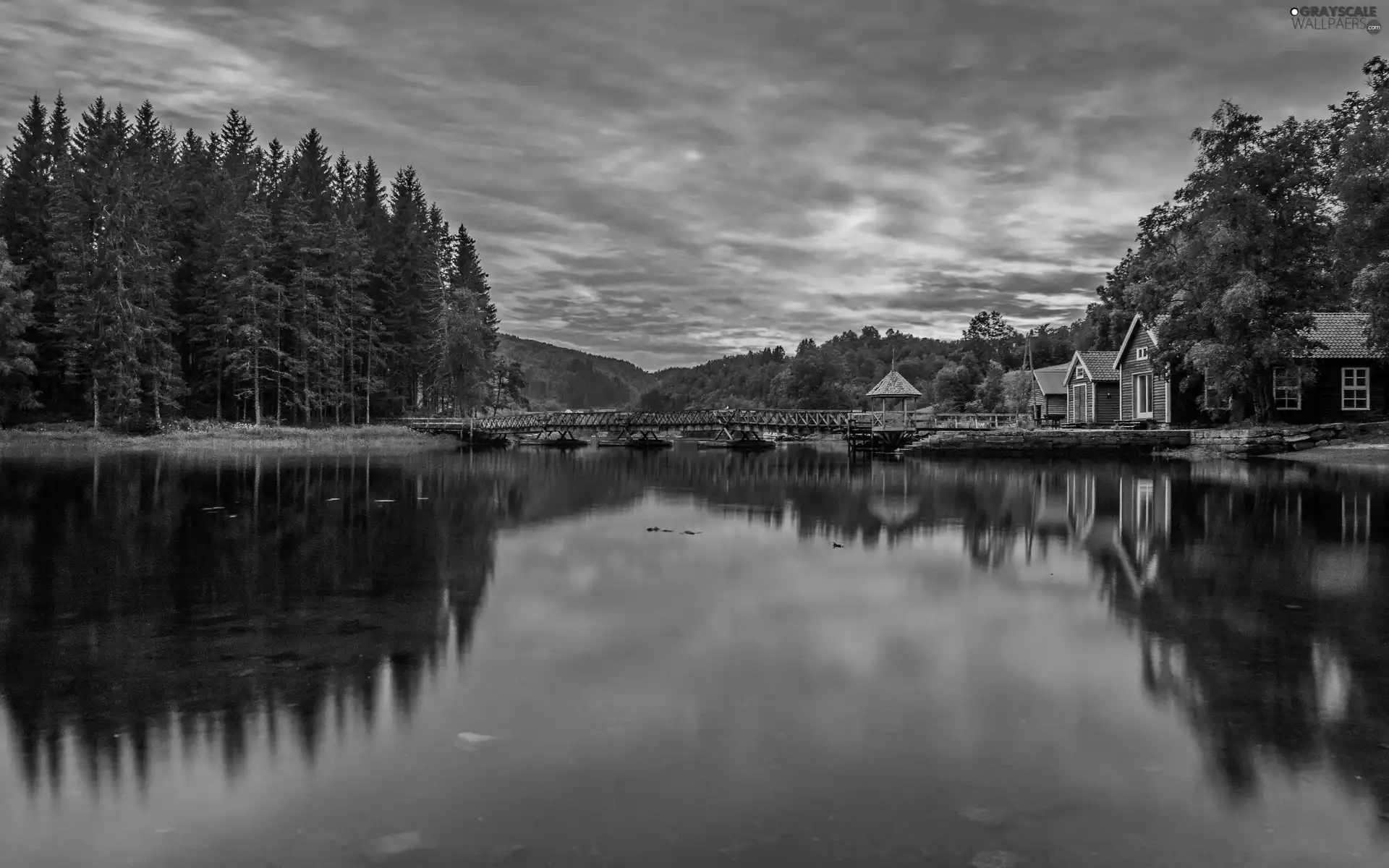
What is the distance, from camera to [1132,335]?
53719mm

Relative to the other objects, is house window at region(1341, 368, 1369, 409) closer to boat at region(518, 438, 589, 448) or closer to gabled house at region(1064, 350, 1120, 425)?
gabled house at region(1064, 350, 1120, 425)

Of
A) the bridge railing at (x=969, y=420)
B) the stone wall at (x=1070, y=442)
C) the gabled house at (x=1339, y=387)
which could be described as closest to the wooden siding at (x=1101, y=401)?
the bridge railing at (x=969, y=420)

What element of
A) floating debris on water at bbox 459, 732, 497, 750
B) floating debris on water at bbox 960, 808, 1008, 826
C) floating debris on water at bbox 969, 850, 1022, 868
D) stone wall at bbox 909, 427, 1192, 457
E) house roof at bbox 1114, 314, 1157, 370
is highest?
house roof at bbox 1114, 314, 1157, 370

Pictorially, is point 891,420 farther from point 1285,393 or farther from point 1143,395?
point 1285,393

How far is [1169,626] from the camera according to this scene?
10406 millimetres

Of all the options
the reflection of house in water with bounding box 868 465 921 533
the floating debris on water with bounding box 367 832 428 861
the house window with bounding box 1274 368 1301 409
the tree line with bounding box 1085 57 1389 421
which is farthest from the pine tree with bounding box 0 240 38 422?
the house window with bounding box 1274 368 1301 409

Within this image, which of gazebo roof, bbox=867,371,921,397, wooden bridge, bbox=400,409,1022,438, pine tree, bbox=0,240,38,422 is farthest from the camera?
wooden bridge, bbox=400,409,1022,438

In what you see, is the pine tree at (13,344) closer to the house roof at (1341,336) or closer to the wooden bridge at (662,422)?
the wooden bridge at (662,422)

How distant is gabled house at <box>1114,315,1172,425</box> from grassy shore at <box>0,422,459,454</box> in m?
45.5

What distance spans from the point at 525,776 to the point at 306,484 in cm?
2570

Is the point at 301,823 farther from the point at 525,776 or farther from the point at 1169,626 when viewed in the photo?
the point at 1169,626

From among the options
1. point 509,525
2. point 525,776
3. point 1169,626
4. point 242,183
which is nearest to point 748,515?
point 509,525

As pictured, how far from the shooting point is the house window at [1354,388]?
149 feet

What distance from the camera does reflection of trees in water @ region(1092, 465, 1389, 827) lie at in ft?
22.0
